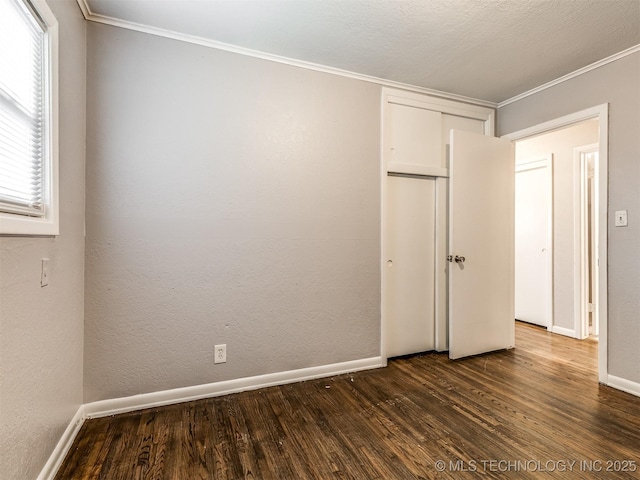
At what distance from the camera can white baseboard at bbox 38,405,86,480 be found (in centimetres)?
147

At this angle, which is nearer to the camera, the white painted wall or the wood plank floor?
the wood plank floor

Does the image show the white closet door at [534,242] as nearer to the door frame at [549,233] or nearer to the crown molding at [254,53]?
the door frame at [549,233]

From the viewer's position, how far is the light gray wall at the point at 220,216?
2033mm

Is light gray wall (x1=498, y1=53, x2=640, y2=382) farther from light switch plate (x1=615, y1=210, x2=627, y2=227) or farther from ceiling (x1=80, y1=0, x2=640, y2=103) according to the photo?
ceiling (x1=80, y1=0, x2=640, y2=103)

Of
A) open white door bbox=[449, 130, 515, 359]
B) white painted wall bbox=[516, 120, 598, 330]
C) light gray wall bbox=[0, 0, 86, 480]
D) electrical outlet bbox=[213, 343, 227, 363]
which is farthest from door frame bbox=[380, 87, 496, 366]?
light gray wall bbox=[0, 0, 86, 480]

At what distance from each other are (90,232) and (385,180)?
221 centimetres

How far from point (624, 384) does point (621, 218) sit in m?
1.22

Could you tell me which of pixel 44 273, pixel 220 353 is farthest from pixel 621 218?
pixel 44 273

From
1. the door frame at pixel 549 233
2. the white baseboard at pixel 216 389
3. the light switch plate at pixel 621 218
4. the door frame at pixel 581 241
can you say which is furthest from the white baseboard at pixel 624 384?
the white baseboard at pixel 216 389

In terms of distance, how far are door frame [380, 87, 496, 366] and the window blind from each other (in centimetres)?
225

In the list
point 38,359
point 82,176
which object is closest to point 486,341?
point 38,359

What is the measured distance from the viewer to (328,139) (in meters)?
2.61

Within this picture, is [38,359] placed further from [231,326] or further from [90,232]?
[231,326]

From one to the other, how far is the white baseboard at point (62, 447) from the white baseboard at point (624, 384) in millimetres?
3565
